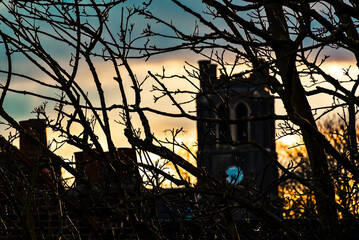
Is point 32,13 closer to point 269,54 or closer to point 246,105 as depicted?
point 269,54

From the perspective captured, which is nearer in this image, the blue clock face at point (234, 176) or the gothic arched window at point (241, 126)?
the blue clock face at point (234, 176)

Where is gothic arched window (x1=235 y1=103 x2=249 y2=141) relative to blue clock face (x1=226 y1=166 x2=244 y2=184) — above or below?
above

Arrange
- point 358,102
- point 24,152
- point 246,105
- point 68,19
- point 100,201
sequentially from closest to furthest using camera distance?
point 100,201 → point 68,19 → point 358,102 → point 24,152 → point 246,105

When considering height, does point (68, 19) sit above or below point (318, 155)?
above

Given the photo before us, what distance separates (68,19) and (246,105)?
5552cm

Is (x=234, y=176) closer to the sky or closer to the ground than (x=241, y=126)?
closer to the ground

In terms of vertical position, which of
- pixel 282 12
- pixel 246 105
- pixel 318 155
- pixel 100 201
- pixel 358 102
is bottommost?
pixel 100 201

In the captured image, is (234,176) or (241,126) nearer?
(234,176)

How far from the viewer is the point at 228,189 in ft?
15.7

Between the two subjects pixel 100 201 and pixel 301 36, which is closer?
pixel 100 201

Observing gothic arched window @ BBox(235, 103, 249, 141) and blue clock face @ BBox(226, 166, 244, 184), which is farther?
gothic arched window @ BBox(235, 103, 249, 141)

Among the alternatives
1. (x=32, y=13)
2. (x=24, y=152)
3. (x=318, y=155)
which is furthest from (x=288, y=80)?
(x=24, y=152)

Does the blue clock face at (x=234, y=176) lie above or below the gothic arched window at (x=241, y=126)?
below

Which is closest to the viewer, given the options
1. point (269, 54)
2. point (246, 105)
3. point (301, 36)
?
point (301, 36)
